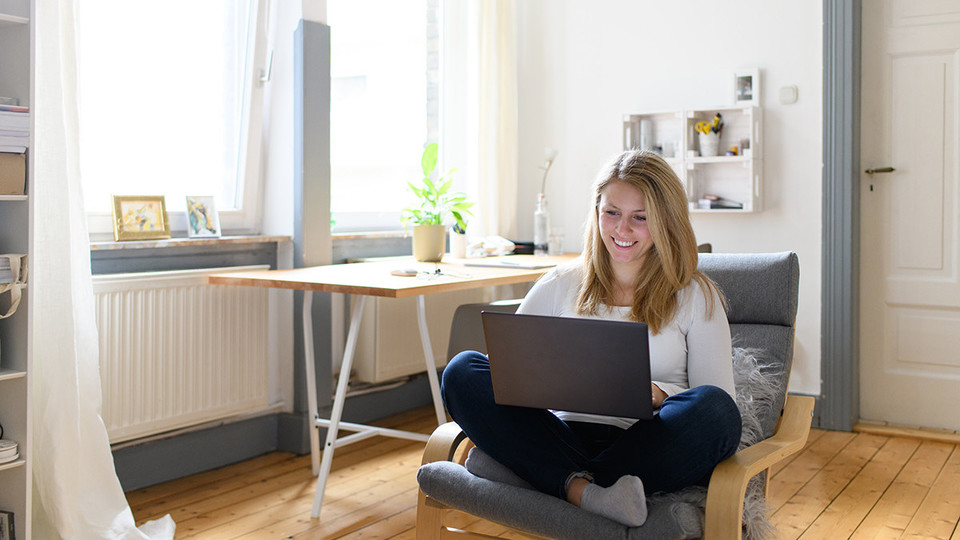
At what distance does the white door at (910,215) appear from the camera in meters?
3.49

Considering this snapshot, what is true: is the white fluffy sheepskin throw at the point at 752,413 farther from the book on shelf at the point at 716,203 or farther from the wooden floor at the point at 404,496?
the book on shelf at the point at 716,203

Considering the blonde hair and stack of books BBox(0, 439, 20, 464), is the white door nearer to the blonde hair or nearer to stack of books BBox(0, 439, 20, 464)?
the blonde hair

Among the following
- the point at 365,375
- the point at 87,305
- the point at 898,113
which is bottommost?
the point at 365,375

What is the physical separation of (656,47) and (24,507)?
3.14 meters

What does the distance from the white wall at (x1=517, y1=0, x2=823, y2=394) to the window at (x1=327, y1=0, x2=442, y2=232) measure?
62cm

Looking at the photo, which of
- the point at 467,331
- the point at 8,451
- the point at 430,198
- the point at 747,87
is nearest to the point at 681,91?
the point at 747,87

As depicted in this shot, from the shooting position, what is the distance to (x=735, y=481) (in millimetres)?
1545

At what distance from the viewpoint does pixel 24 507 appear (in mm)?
2047

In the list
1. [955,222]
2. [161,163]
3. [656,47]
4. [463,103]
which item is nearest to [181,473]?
[161,163]

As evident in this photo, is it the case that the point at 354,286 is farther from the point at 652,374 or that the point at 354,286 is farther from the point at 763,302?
the point at 763,302

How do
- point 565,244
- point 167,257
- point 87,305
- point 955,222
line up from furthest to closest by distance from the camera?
point 565,244 → point 955,222 → point 167,257 → point 87,305

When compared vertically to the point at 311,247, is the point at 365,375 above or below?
below

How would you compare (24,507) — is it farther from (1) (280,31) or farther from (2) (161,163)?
(1) (280,31)

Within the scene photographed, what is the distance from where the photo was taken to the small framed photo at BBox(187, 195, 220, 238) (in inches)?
115
